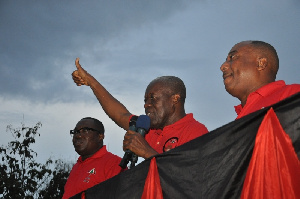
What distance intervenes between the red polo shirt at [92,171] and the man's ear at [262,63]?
2.41 meters

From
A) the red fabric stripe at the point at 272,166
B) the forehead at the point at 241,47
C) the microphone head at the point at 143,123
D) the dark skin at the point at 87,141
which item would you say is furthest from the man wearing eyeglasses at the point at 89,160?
the red fabric stripe at the point at 272,166

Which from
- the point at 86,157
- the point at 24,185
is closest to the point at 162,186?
the point at 86,157

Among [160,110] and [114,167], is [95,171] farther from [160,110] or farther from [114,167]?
[160,110]

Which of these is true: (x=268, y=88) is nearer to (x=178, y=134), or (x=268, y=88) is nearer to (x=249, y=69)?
(x=249, y=69)

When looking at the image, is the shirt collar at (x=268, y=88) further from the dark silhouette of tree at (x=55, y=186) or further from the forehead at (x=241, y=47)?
the dark silhouette of tree at (x=55, y=186)

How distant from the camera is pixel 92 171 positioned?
16.0 ft

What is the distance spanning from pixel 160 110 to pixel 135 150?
103 centimetres

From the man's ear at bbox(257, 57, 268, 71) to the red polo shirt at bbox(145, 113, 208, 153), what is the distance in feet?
2.77

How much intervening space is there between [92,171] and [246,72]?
2.65m

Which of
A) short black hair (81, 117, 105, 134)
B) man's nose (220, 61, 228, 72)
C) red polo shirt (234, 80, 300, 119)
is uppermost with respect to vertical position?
short black hair (81, 117, 105, 134)

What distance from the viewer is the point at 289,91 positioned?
2.45m

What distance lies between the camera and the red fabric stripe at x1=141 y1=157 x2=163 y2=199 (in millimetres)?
2562

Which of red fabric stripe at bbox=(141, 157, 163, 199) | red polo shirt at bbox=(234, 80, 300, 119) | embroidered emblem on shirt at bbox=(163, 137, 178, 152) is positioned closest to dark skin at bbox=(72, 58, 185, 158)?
red fabric stripe at bbox=(141, 157, 163, 199)

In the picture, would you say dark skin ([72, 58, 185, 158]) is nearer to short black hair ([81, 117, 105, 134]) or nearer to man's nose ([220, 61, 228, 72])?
man's nose ([220, 61, 228, 72])
